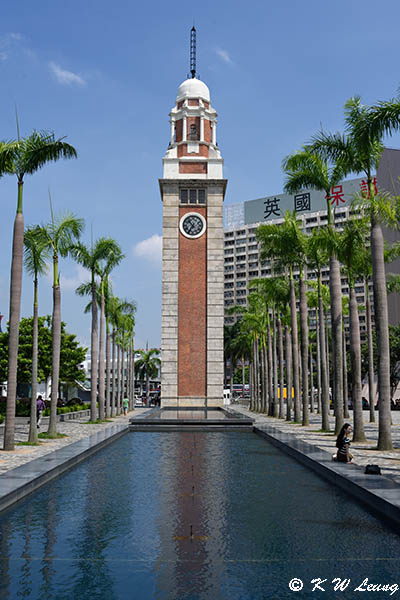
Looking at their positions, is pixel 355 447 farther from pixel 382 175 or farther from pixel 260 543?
pixel 382 175

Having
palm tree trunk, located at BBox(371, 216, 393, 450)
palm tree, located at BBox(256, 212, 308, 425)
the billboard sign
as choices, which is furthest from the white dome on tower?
the billboard sign

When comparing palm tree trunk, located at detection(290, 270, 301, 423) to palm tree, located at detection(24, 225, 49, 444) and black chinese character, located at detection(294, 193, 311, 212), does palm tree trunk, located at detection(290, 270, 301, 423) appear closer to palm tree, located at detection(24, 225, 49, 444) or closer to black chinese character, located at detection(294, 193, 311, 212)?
palm tree, located at detection(24, 225, 49, 444)

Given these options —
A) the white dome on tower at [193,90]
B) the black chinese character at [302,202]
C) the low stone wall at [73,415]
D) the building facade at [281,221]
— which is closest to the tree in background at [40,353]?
the low stone wall at [73,415]

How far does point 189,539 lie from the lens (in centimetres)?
731

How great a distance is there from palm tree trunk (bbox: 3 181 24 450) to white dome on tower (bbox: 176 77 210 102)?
1465 inches

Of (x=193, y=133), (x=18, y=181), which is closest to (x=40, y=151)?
(x=18, y=181)

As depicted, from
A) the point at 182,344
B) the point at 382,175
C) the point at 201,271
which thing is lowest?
the point at 182,344

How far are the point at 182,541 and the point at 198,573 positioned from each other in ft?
3.88

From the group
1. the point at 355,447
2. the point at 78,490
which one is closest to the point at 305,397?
the point at 355,447

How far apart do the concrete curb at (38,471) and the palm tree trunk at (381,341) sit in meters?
7.85

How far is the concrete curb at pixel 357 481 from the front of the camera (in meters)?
8.44

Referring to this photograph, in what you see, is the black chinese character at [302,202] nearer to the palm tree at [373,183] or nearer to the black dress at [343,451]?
the palm tree at [373,183]

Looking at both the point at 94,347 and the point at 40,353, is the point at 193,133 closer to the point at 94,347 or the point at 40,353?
the point at 40,353

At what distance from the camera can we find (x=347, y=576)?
19.7ft
